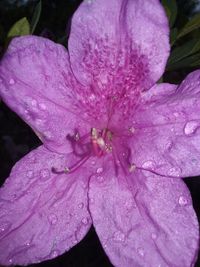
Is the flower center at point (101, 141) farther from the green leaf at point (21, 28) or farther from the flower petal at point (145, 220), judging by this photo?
the green leaf at point (21, 28)

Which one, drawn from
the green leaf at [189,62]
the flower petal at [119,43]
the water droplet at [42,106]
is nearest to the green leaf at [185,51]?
the green leaf at [189,62]

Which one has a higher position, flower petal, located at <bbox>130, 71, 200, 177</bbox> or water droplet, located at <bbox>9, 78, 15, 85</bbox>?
water droplet, located at <bbox>9, 78, 15, 85</bbox>

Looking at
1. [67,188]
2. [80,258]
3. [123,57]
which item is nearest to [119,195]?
[67,188]

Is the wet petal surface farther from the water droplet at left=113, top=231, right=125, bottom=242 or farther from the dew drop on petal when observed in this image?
the water droplet at left=113, top=231, right=125, bottom=242

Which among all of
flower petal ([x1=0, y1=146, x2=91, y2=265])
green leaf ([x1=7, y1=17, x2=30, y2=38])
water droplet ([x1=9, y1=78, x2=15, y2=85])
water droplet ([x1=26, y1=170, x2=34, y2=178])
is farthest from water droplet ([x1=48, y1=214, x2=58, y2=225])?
green leaf ([x1=7, y1=17, x2=30, y2=38])

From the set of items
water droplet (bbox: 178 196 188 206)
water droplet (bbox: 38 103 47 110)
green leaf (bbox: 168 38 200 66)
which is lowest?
water droplet (bbox: 178 196 188 206)

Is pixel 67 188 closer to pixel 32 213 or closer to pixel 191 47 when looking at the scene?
pixel 32 213

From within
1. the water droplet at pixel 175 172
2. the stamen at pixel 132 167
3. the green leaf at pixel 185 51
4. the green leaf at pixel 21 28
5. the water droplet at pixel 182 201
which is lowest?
the water droplet at pixel 182 201

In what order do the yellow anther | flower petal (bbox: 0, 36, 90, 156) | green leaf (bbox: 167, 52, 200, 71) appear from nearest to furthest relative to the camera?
flower petal (bbox: 0, 36, 90, 156), the yellow anther, green leaf (bbox: 167, 52, 200, 71)
